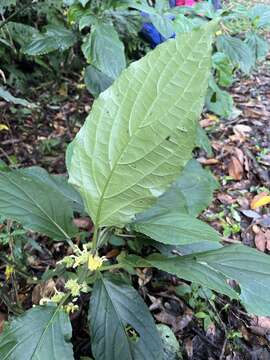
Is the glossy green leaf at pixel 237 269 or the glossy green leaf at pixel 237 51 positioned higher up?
the glossy green leaf at pixel 237 51

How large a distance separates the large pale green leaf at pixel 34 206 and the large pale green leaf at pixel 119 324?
149mm

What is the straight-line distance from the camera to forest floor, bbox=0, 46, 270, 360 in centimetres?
123

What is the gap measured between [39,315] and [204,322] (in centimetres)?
61

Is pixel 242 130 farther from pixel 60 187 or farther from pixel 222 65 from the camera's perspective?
pixel 60 187

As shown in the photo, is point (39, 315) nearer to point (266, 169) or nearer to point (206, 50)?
point (206, 50)

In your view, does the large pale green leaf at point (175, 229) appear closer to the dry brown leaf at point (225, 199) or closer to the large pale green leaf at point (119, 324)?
the large pale green leaf at point (119, 324)

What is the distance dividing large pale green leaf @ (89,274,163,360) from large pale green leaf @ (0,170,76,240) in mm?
149

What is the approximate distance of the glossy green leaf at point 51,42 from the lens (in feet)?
4.76

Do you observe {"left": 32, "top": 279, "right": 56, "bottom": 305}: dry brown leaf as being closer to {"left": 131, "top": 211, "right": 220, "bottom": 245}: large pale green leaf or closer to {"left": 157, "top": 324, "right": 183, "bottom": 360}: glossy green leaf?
{"left": 157, "top": 324, "right": 183, "bottom": 360}: glossy green leaf

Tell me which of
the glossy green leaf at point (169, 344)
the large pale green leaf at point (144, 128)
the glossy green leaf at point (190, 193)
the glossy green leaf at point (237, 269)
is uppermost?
the large pale green leaf at point (144, 128)

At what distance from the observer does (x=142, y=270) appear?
138 centimetres

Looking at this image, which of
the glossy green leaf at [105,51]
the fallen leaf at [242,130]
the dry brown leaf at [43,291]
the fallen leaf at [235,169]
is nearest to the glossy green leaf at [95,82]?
the glossy green leaf at [105,51]

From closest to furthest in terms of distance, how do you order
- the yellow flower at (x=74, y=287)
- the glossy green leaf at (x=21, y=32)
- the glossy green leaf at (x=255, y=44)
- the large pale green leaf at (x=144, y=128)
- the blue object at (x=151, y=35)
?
the large pale green leaf at (x=144, y=128) < the yellow flower at (x=74, y=287) < the glossy green leaf at (x=255, y=44) < the blue object at (x=151, y=35) < the glossy green leaf at (x=21, y=32)

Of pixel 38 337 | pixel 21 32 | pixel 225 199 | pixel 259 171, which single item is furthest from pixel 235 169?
pixel 38 337
